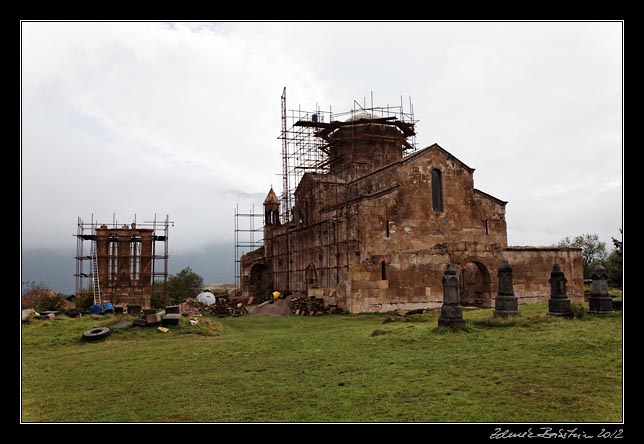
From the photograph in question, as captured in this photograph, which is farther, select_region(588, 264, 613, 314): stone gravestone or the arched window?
the arched window

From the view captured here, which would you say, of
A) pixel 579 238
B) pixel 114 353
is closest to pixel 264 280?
pixel 114 353

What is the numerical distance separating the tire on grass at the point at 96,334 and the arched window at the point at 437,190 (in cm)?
1594

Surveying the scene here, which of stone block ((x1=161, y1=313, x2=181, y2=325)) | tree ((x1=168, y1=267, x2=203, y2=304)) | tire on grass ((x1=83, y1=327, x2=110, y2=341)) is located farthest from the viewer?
tree ((x1=168, y1=267, x2=203, y2=304))

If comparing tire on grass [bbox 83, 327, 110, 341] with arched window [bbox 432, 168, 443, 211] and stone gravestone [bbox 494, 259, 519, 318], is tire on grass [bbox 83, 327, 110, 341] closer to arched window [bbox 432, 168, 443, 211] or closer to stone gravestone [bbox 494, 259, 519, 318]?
stone gravestone [bbox 494, 259, 519, 318]

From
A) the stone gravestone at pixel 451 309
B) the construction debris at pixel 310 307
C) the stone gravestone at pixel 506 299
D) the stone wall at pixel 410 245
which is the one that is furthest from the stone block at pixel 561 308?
the construction debris at pixel 310 307

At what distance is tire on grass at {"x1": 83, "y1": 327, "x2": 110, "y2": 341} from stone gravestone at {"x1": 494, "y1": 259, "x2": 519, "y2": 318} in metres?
11.7

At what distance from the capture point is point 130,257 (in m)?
27.8

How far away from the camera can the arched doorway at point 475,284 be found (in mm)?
24062

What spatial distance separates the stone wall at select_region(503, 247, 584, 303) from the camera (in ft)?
80.9

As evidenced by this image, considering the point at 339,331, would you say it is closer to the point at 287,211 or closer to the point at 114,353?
the point at 114,353

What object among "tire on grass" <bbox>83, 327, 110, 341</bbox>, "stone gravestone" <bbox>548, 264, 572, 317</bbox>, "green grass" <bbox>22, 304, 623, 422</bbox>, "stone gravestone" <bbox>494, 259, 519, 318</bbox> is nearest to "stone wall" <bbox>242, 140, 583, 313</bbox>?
"stone gravestone" <bbox>494, 259, 519, 318</bbox>

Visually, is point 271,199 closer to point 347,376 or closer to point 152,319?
point 152,319

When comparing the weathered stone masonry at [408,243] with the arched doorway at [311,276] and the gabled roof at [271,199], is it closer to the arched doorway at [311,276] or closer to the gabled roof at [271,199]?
the arched doorway at [311,276]

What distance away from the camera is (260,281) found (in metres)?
33.5
